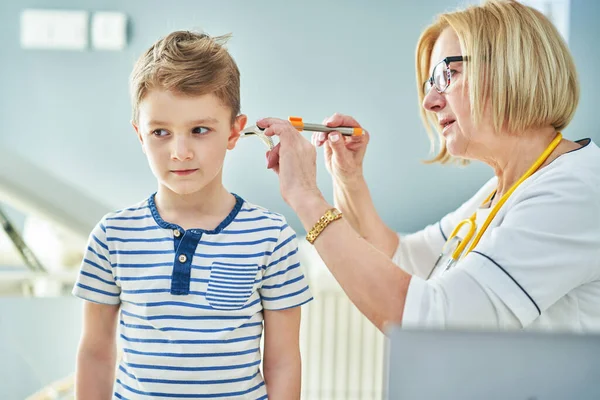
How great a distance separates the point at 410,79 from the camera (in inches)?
77.2

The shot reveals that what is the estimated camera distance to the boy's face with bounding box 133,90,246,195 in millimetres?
933

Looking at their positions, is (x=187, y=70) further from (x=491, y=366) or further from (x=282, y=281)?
(x=491, y=366)

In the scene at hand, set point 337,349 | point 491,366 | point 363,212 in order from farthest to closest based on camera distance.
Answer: point 337,349 → point 363,212 → point 491,366

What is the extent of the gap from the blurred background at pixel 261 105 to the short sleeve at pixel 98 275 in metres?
0.95

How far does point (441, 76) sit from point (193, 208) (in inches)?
18.6

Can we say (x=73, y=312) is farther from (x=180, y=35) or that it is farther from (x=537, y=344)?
(x=537, y=344)

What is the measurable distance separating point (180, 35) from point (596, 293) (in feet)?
2.36

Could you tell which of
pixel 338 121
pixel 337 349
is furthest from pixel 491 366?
pixel 337 349

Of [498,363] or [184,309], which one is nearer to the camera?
[498,363]

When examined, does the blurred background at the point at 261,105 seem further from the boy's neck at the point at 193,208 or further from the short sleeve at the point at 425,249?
the boy's neck at the point at 193,208

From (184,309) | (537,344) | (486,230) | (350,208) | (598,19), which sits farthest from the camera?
(598,19)

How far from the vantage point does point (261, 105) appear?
1948mm

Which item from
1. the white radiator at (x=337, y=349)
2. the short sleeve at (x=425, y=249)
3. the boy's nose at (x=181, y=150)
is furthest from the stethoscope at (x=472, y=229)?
the white radiator at (x=337, y=349)

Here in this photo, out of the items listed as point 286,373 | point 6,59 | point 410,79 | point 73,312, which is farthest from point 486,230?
point 6,59
